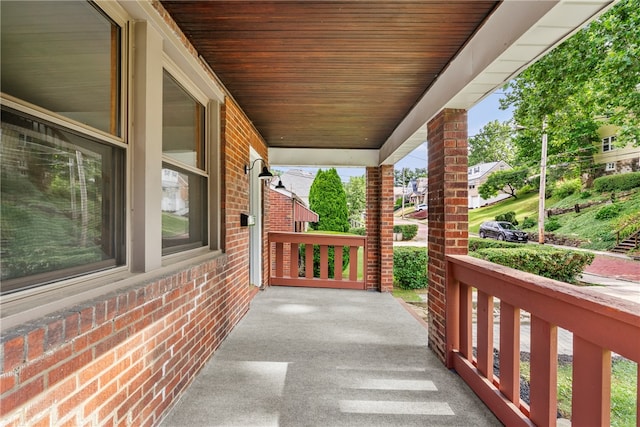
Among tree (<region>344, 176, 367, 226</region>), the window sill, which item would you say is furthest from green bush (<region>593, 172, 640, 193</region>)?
tree (<region>344, 176, 367, 226</region>)

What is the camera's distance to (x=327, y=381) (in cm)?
245

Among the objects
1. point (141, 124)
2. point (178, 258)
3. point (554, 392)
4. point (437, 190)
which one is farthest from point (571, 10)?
point (178, 258)

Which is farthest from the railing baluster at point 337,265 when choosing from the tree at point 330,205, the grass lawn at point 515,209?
the grass lawn at point 515,209

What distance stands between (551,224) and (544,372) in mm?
16332

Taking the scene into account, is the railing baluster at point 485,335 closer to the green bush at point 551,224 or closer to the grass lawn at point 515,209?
the green bush at point 551,224

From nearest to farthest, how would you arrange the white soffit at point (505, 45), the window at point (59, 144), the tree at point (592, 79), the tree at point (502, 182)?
the window at point (59, 144) < the white soffit at point (505, 45) < the tree at point (592, 79) < the tree at point (502, 182)

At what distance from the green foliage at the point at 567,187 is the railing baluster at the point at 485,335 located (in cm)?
1618

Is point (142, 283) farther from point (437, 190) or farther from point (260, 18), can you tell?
point (437, 190)

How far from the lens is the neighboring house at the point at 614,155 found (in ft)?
40.3

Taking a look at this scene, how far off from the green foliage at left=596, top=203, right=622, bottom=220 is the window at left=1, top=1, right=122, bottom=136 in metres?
15.2

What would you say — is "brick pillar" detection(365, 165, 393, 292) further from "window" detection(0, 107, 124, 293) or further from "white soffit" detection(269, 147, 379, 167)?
"window" detection(0, 107, 124, 293)

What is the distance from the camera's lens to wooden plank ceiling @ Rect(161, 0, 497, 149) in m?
1.90

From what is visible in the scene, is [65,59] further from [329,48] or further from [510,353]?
[510,353]

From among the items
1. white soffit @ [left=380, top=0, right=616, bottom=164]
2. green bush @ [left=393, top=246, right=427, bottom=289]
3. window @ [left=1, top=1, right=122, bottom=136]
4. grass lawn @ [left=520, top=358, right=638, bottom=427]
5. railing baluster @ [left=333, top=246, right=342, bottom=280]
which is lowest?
grass lawn @ [left=520, top=358, right=638, bottom=427]
